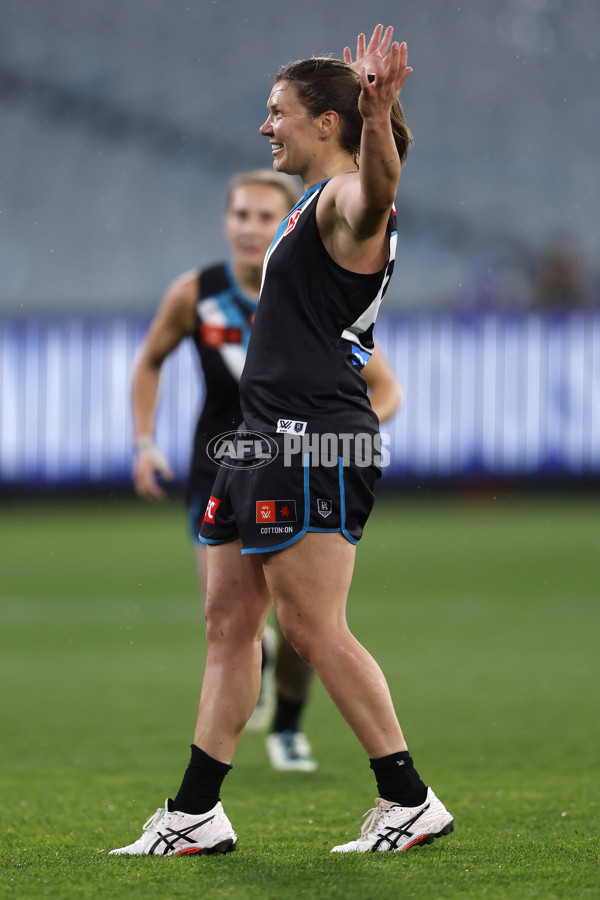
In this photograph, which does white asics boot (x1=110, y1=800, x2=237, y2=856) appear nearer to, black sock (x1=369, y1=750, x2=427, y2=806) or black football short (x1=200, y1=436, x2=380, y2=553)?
black sock (x1=369, y1=750, x2=427, y2=806)

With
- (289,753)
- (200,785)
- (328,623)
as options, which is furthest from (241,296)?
(200,785)

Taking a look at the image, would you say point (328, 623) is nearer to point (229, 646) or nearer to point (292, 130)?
point (229, 646)

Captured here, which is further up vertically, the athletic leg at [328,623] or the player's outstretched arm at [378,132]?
the player's outstretched arm at [378,132]

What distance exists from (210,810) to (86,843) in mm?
363

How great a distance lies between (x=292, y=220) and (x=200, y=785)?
1.28 meters

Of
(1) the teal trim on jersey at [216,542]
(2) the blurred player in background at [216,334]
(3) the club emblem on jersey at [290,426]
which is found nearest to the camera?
(3) the club emblem on jersey at [290,426]

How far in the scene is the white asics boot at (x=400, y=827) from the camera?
2.54 metres

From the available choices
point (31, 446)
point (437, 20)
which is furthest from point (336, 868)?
point (437, 20)

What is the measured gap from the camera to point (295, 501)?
2490 mm

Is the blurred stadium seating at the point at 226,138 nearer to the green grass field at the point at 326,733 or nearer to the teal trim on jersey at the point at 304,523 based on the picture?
the green grass field at the point at 326,733

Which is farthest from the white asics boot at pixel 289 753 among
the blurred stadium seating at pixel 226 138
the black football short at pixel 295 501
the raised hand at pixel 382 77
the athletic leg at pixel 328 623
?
the blurred stadium seating at pixel 226 138

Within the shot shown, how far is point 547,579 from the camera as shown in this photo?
8.95m

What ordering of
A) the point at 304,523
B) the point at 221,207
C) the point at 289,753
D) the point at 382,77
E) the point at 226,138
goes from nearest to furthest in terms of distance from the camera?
the point at 382,77 < the point at 304,523 < the point at 289,753 < the point at 226,138 < the point at 221,207

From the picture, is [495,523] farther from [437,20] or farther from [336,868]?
[336,868]
